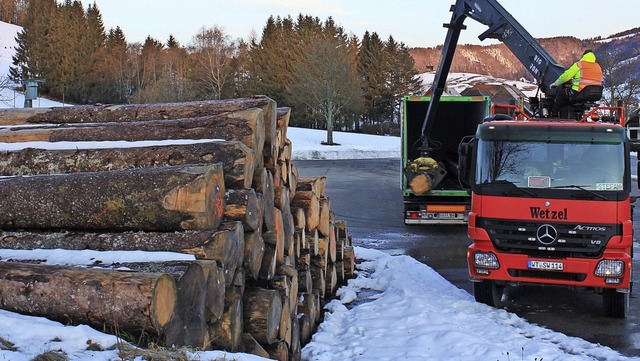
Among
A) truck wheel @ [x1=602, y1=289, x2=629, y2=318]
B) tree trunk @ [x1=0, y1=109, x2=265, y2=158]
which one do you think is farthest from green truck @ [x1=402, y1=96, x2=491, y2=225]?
tree trunk @ [x1=0, y1=109, x2=265, y2=158]

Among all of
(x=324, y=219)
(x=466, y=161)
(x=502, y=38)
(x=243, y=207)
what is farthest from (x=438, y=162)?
(x=243, y=207)

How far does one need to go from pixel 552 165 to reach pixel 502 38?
399 cm

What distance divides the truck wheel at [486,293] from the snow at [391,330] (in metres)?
→ 0.11

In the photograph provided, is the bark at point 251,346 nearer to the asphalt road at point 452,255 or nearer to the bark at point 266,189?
the bark at point 266,189

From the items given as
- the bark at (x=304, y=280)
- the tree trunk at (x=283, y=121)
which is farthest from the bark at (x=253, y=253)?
the tree trunk at (x=283, y=121)

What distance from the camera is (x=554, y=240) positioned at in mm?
7562

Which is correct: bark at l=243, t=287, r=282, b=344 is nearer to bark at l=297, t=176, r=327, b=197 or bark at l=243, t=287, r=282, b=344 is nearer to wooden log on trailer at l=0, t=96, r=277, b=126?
wooden log on trailer at l=0, t=96, r=277, b=126

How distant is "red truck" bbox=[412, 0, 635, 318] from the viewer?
7477 millimetres

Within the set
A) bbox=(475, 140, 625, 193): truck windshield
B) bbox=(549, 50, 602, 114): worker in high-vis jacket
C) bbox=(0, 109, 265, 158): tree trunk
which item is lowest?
bbox=(475, 140, 625, 193): truck windshield

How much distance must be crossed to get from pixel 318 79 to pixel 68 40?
44.7m

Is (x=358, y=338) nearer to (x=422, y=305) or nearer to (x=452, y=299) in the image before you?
(x=422, y=305)

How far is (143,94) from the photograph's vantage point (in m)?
45.9

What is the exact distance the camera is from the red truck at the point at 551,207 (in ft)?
24.5

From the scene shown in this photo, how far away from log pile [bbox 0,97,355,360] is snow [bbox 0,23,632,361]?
0.19 m
